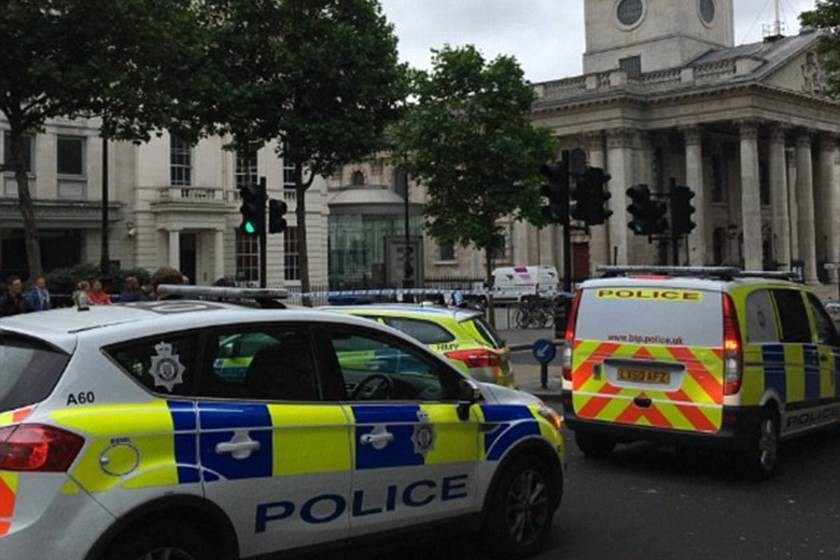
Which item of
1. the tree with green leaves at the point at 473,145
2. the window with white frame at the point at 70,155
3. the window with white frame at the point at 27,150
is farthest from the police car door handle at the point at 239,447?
the window with white frame at the point at 70,155

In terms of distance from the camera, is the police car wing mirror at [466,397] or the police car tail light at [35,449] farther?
the police car wing mirror at [466,397]

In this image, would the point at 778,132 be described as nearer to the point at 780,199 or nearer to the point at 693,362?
the point at 780,199

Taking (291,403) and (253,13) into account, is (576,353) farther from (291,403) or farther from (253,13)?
(253,13)

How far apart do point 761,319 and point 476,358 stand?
319 centimetres

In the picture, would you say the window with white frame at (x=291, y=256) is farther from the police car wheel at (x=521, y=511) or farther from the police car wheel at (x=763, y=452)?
the police car wheel at (x=521, y=511)

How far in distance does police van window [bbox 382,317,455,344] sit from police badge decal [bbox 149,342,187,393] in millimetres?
6071

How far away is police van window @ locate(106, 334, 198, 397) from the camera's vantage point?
435 centimetres

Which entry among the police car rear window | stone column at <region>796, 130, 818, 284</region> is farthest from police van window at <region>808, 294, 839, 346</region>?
stone column at <region>796, 130, 818, 284</region>

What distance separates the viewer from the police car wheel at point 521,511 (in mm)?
5883

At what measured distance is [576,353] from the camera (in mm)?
9125

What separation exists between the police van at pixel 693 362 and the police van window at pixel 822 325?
23cm

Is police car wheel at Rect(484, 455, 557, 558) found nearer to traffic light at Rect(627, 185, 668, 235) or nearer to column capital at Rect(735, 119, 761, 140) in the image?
traffic light at Rect(627, 185, 668, 235)

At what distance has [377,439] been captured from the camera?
5.11 m

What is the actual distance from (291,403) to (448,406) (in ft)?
3.84
